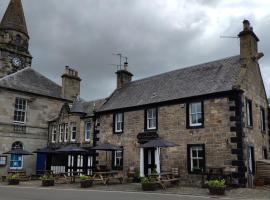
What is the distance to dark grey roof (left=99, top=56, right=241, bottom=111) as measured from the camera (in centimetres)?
1973

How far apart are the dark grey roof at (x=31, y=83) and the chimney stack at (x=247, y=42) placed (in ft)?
63.5

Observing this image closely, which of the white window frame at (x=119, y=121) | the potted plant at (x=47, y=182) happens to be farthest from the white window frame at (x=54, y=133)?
the potted plant at (x=47, y=182)

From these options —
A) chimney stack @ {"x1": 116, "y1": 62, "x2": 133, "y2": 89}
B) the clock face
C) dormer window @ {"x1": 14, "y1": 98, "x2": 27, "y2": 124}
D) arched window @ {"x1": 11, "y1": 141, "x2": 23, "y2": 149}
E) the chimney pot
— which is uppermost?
the clock face

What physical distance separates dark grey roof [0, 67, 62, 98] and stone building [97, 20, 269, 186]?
31.1 ft

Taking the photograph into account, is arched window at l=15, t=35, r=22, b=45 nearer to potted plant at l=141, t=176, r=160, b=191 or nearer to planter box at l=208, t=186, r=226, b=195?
potted plant at l=141, t=176, r=160, b=191

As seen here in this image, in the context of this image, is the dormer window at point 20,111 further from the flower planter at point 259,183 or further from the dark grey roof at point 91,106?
the flower planter at point 259,183

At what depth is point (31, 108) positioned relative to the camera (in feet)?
101

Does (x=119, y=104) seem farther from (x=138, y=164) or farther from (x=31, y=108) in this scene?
(x=31, y=108)

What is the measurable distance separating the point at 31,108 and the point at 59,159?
558 centimetres

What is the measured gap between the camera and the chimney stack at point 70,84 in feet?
107

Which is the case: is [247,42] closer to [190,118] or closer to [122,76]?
[190,118]

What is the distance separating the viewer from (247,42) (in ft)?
66.1

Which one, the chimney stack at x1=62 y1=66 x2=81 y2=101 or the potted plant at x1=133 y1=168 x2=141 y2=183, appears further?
the chimney stack at x1=62 y1=66 x2=81 y2=101

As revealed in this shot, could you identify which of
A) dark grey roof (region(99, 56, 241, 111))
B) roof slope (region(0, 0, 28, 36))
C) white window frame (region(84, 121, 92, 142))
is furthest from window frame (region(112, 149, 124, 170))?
roof slope (region(0, 0, 28, 36))
